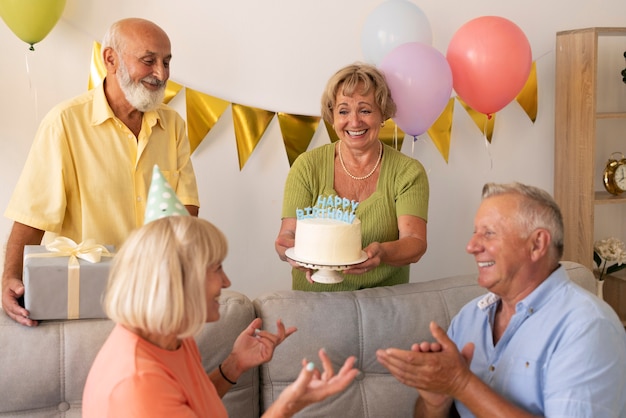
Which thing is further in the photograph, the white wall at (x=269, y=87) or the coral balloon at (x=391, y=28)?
the coral balloon at (x=391, y=28)

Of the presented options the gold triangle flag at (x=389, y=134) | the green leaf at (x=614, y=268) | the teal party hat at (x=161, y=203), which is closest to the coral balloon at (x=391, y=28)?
the gold triangle flag at (x=389, y=134)

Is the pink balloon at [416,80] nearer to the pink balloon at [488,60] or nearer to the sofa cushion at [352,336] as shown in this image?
the pink balloon at [488,60]

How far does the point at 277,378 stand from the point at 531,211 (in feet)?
2.89

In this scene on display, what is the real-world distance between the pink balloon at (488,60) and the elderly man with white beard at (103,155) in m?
1.21

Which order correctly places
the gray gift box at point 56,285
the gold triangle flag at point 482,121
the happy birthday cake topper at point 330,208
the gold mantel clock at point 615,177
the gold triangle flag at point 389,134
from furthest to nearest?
1. the gold mantel clock at point 615,177
2. the gold triangle flag at point 482,121
3. the gold triangle flag at point 389,134
4. the happy birthday cake topper at point 330,208
5. the gray gift box at point 56,285

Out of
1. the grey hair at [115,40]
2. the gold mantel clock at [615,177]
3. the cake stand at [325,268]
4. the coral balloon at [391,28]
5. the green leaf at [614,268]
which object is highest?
the coral balloon at [391,28]

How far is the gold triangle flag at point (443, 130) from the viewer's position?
354 cm

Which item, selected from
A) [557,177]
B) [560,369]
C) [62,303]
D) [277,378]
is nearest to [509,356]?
[560,369]

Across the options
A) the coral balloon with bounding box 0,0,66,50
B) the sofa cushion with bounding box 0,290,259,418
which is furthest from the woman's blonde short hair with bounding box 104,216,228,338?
the coral balloon with bounding box 0,0,66,50

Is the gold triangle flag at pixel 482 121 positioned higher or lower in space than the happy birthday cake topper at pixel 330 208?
higher

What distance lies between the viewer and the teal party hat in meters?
1.61

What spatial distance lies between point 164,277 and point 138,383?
0.19 metres

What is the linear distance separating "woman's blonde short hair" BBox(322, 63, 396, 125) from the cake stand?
54cm

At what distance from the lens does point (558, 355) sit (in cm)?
175
